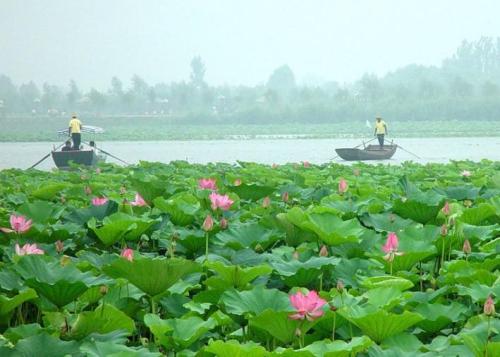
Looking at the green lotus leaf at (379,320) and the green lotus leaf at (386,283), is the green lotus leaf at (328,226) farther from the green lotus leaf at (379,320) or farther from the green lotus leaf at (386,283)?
the green lotus leaf at (379,320)

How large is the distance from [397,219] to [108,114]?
7276cm

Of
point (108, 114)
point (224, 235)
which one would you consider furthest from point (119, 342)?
point (108, 114)

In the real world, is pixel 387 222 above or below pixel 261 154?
above

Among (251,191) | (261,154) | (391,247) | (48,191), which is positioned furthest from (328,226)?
(261,154)

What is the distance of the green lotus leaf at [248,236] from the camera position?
7.72ft

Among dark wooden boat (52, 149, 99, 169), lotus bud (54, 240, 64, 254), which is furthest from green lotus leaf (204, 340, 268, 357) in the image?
dark wooden boat (52, 149, 99, 169)

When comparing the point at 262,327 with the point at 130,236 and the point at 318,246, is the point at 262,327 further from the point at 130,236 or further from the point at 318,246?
the point at 130,236

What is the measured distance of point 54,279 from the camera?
1803 millimetres

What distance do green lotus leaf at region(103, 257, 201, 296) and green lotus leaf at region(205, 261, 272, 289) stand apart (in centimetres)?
7

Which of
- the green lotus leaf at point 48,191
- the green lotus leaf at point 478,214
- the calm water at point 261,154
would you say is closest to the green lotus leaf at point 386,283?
the green lotus leaf at point 478,214

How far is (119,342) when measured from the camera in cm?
155

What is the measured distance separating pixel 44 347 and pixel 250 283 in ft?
2.11

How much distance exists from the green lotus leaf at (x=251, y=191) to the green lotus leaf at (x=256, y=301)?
1639 mm

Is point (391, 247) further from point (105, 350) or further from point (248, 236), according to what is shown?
point (105, 350)
